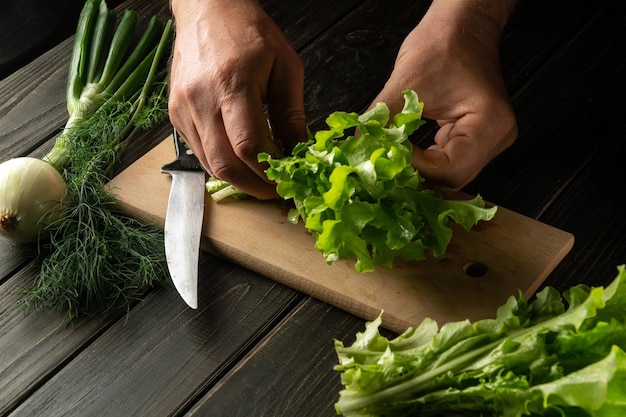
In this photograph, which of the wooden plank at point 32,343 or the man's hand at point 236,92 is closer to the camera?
the wooden plank at point 32,343

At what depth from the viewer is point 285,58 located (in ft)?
7.43

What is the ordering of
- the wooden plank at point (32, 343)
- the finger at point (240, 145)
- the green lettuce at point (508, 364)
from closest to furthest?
1. the green lettuce at point (508, 364)
2. the wooden plank at point (32, 343)
3. the finger at point (240, 145)

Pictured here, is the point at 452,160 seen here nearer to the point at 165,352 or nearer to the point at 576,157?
the point at 576,157

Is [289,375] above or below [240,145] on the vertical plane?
below

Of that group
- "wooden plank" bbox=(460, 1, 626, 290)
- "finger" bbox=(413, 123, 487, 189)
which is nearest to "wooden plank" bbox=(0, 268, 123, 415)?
"finger" bbox=(413, 123, 487, 189)

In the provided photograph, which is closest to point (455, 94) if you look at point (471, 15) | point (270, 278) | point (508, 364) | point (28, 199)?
point (471, 15)

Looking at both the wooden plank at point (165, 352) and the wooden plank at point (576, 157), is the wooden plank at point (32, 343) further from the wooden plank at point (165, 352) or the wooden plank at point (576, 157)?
the wooden plank at point (576, 157)

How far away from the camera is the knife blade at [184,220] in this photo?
85.0 inches

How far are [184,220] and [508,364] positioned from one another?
1031mm

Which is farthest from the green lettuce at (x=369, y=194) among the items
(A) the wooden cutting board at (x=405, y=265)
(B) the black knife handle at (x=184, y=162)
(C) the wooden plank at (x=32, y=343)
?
(C) the wooden plank at (x=32, y=343)

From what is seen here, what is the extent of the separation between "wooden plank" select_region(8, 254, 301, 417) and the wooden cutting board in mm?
74

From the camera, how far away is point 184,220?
7.55 feet

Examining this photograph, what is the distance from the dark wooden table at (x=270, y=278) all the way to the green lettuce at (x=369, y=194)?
0.22m

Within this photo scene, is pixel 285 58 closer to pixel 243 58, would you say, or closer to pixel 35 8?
pixel 243 58
